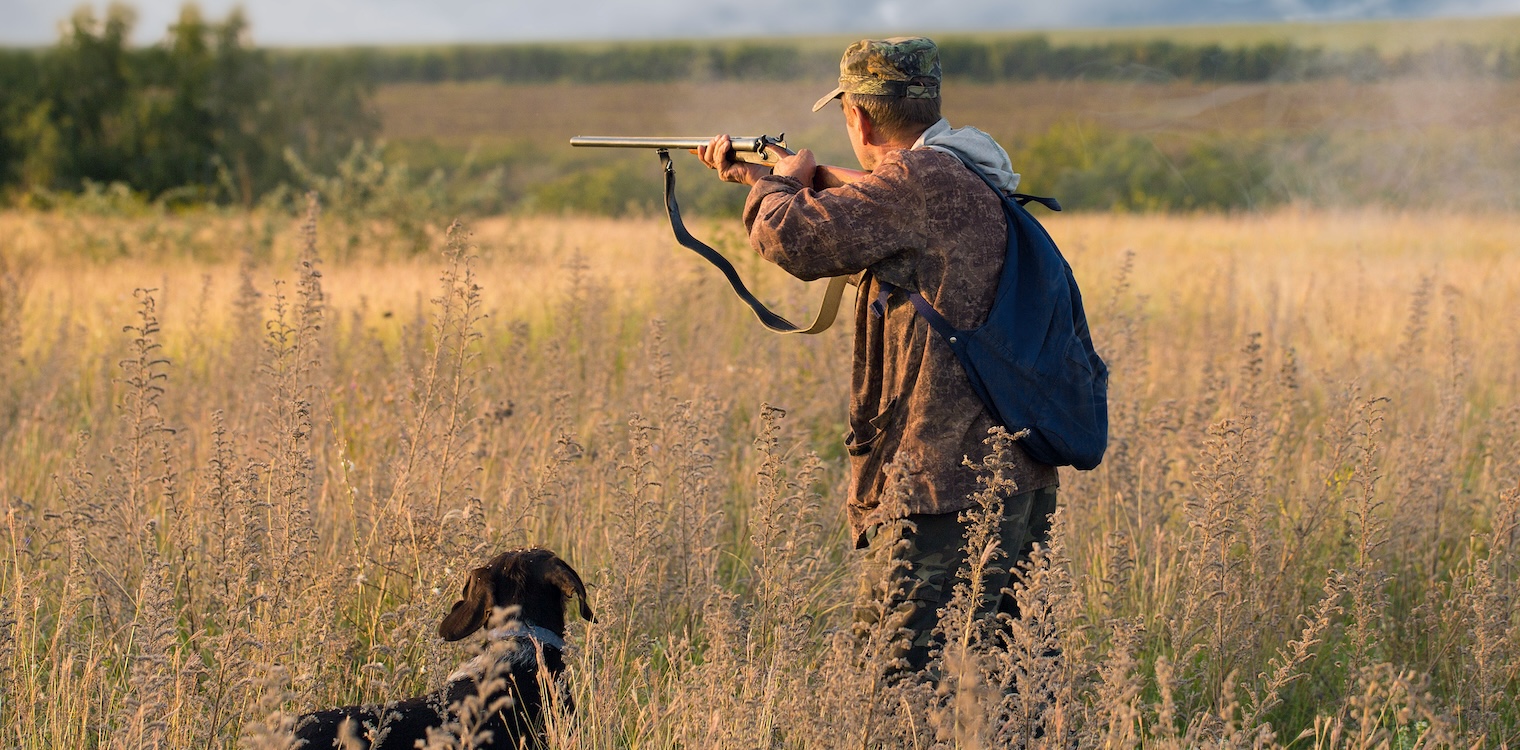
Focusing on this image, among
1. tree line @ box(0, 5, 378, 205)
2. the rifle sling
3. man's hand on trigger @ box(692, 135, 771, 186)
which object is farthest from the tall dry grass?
tree line @ box(0, 5, 378, 205)

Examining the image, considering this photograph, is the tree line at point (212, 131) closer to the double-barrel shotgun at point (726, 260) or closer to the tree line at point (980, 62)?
the tree line at point (980, 62)

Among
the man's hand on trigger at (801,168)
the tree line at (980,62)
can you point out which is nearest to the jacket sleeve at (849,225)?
the man's hand on trigger at (801,168)

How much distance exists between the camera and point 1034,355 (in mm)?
3043

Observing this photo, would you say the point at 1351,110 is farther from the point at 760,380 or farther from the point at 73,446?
the point at 73,446

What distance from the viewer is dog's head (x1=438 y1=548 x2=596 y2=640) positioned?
10.7ft

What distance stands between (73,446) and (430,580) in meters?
2.83

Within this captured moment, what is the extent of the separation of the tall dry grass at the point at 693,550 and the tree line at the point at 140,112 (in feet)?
81.5

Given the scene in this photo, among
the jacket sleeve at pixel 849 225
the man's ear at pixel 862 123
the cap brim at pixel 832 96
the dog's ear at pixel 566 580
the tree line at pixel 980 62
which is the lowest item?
the dog's ear at pixel 566 580

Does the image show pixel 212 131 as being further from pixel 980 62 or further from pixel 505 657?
pixel 505 657

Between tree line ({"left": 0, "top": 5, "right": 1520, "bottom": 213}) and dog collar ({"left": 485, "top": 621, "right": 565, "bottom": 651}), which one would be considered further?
tree line ({"left": 0, "top": 5, "right": 1520, "bottom": 213})

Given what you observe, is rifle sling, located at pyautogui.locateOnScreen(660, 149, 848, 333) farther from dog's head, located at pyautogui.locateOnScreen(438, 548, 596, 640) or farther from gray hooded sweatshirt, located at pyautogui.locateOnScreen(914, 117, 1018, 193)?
dog's head, located at pyautogui.locateOnScreen(438, 548, 596, 640)

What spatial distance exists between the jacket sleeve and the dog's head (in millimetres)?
1040

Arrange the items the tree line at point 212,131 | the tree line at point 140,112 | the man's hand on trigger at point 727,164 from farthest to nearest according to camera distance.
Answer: the tree line at point 140,112
the tree line at point 212,131
the man's hand on trigger at point 727,164

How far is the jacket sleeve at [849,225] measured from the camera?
2.98 metres
